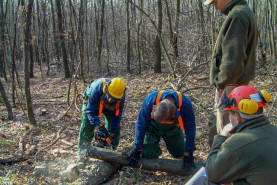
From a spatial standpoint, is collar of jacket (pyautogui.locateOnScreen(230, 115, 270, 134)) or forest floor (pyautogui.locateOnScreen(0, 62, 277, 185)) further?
forest floor (pyautogui.locateOnScreen(0, 62, 277, 185))

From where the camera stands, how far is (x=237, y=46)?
9.41 feet

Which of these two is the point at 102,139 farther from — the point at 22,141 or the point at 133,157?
the point at 22,141

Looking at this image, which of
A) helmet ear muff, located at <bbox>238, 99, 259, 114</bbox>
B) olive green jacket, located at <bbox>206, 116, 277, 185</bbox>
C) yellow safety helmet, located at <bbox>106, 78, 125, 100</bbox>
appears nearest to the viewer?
olive green jacket, located at <bbox>206, 116, 277, 185</bbox>

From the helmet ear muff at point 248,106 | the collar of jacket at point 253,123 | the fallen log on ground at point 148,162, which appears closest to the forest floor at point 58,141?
the fallen log on ground at point 148,162

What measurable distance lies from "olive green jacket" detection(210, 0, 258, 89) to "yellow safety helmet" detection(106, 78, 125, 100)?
1524 mm

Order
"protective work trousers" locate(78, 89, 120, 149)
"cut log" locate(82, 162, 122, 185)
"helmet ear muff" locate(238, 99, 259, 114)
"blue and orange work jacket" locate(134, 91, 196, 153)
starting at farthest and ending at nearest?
1. "protective work trousers" locate(78, 89, 120, 149)
2. "cut log" locate(82, 162, 122, 185)
3. "blue and orange work jacket" locate(134, 91, 196, 153)
4. "helmet ear muff" locate(238, 99, 259, 114)

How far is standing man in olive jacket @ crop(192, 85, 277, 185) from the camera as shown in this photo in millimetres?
1814

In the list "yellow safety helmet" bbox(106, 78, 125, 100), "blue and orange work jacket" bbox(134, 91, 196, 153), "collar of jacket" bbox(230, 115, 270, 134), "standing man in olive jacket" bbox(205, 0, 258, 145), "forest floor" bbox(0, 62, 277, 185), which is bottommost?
"forest floor" bbox(0, 62, 277, 185)

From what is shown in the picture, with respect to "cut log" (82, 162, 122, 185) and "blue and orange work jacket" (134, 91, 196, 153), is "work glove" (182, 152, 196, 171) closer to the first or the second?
"blue and orange work jacket" (134, 91, 196, 153)

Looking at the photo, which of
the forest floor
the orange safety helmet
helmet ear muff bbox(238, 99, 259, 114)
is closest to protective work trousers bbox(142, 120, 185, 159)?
the forest floor

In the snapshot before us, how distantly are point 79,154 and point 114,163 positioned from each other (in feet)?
2.26

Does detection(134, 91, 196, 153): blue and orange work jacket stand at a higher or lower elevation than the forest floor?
higher

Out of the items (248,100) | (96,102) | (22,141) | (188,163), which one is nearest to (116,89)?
(96,102)

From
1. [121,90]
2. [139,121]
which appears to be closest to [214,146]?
[139,121]
